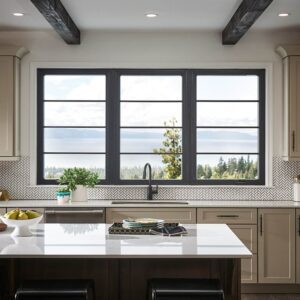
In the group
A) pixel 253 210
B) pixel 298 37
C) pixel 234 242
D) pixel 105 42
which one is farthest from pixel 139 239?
pixel 298 37

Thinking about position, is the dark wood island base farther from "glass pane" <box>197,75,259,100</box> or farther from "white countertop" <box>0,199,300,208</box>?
"glass pane" <box>197,75,259,100</box>

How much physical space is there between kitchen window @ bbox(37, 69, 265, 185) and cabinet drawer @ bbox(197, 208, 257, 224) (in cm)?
63

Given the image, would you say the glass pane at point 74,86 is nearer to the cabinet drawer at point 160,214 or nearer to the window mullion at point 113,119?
the window mullion at point 113,119

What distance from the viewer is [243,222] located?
5613 mm

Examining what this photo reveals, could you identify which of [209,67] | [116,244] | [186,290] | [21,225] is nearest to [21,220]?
[21,225]

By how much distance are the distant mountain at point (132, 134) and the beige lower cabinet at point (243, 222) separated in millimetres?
969

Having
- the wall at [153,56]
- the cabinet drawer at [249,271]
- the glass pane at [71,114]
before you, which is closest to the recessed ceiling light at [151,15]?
the wall at [153,56]

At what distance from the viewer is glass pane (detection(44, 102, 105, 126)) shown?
20.5 ft

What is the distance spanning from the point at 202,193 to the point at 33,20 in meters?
2.56

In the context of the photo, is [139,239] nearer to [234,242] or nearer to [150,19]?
[234,242]

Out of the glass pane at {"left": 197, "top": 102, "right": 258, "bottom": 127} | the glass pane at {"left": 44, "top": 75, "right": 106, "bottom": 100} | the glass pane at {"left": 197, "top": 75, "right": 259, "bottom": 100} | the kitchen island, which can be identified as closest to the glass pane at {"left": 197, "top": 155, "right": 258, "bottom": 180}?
the glass pane at {"left": 197, "top": 102, "right": 258, "bottom": 127}

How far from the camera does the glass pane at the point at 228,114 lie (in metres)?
6.23

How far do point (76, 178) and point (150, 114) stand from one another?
1115 mm

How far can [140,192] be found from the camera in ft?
20.3
